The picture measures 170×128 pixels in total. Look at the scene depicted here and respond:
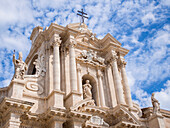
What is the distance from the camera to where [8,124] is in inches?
526

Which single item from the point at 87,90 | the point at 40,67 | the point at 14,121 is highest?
the point at 40,67

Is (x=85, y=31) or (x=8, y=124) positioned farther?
(x=85, y=31)

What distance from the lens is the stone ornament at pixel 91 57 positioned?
65.6 ft

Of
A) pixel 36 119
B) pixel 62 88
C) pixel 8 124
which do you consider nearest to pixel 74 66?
pixel 62 88

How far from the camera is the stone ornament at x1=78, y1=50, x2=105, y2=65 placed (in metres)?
20.0

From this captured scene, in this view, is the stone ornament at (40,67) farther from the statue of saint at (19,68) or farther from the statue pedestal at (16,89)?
the statue pedestal at (16,89)

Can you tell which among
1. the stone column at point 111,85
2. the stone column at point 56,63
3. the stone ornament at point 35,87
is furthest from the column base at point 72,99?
the stone column at point 111,85

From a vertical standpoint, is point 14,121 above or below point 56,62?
below

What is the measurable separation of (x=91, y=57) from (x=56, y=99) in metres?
6.03

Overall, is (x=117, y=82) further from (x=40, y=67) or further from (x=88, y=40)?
(x=40, y=67)

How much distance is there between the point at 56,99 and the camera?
1533 centimetres

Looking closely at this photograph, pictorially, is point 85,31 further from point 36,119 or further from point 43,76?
point 36,119

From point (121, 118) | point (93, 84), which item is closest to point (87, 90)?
point (93, 84)

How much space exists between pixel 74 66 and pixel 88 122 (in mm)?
3815
